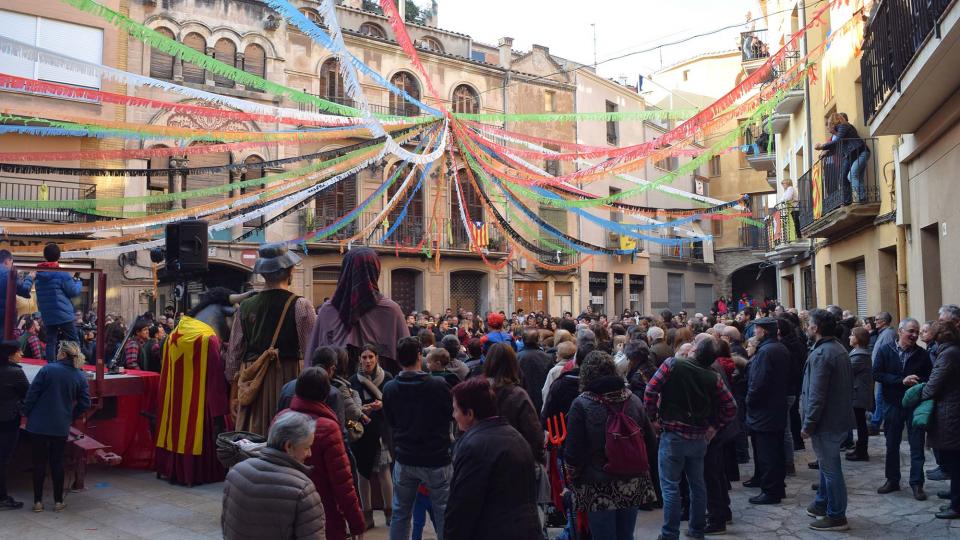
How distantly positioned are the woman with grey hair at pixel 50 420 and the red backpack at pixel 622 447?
16.3ft

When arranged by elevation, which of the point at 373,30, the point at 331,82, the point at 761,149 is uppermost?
the point at 373,30

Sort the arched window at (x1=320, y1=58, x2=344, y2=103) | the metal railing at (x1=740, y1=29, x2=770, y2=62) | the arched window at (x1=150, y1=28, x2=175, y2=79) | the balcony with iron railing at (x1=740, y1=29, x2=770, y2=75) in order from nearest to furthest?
the arched window at (x1=150, y1=28, x2=175, y2=79) → the arched window at (x1=320, y1=58, x2=344, y2=103) → the balcony with iron railing at (x1=740, y1=29, x2=770, y2=75) → the metal railing at (x1=740, y1=29, x2=770, y2=62)

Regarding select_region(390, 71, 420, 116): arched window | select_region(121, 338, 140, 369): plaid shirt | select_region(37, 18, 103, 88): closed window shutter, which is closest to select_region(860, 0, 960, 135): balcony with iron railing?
select_region(121, 338, 140, 369): plaid shirt

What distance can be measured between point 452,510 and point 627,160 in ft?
29.5

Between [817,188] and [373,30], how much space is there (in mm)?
16192

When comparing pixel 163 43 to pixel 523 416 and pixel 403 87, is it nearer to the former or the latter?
pixel 523 416

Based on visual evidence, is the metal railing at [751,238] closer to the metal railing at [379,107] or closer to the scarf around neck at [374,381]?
the metal railing at [379,107]

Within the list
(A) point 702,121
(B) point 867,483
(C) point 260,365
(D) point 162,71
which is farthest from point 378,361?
(D) point 162,71

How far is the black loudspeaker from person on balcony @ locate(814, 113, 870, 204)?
10250 millimetres

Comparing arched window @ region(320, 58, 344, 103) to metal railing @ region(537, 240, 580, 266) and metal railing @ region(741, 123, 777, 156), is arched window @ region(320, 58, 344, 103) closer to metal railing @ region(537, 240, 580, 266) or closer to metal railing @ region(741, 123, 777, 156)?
metal railing @ region(537, 240, 580, 266)

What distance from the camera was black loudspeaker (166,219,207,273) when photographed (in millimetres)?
8133

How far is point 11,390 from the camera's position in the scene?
657cm

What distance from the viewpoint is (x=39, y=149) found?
18.1 meters

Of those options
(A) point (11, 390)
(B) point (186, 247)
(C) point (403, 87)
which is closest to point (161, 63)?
(C) point (403, 87)
